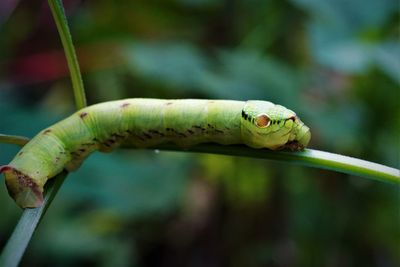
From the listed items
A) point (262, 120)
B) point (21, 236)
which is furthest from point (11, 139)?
point (262, 120)

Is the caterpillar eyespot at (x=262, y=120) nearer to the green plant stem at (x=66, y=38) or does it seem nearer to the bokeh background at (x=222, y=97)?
the green plant stem at (x=66, y=38)

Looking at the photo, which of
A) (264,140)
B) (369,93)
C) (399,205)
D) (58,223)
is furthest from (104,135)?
(399,205)

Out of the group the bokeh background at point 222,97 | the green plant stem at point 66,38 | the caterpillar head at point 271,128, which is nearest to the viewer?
the green plant stem at point 66,38

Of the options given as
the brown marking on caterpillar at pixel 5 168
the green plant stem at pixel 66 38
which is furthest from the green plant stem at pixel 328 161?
the brown marking on caterpillar at pixel 5 168

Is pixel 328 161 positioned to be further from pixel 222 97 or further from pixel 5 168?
pixel 222 97

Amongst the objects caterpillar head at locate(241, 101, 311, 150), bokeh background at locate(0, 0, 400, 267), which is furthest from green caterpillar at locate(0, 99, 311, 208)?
bokeh background at locate(0, 0, 400, 267)

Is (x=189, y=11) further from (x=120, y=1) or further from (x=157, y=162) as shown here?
(x=157, y=162)

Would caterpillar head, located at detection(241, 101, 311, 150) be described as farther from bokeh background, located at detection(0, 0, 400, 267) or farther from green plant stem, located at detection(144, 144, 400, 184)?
bokeh background, located at detection(0, 0, 400, 267)
